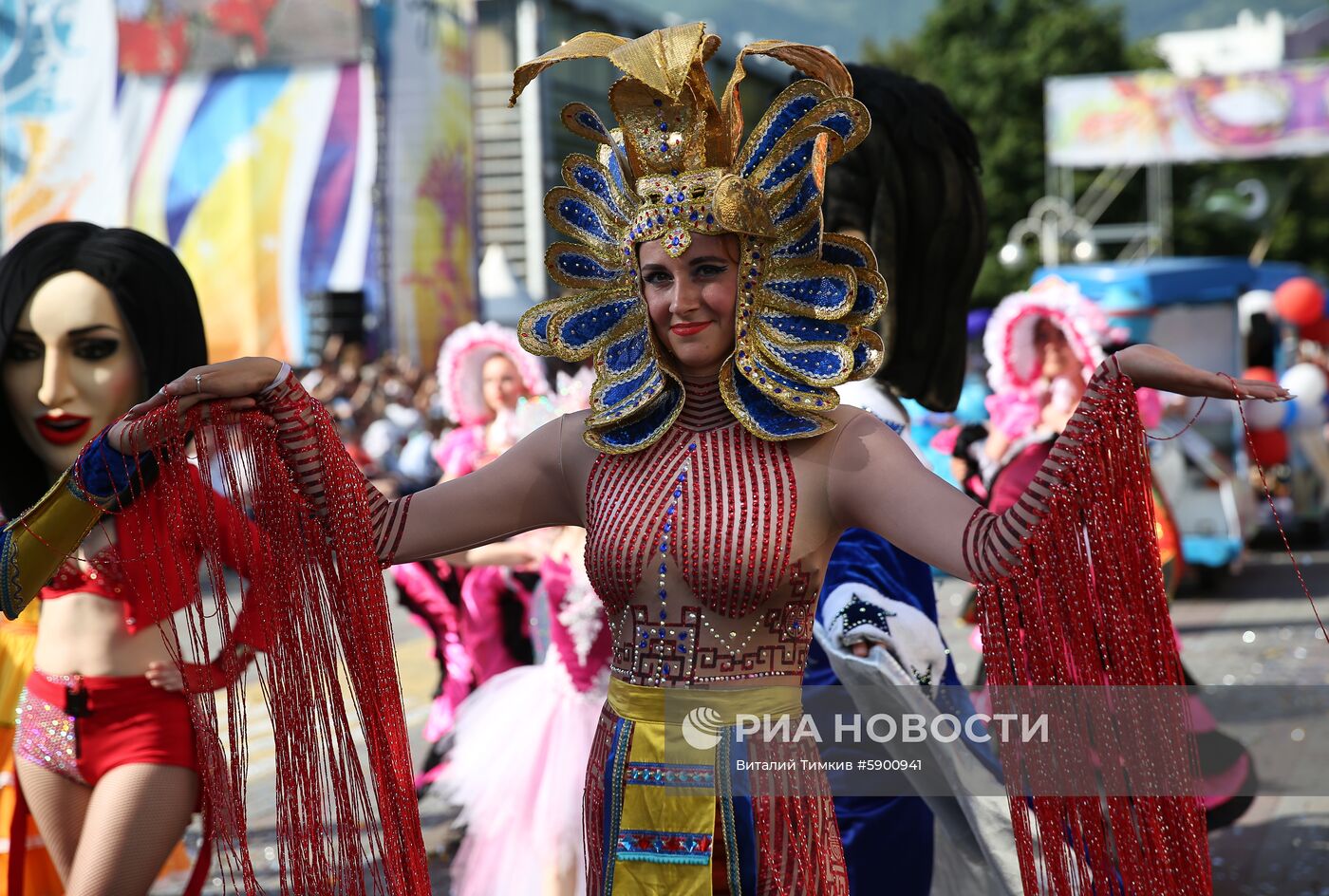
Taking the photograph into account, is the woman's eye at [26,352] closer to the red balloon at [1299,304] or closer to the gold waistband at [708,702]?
the gold waistband at [708,702]

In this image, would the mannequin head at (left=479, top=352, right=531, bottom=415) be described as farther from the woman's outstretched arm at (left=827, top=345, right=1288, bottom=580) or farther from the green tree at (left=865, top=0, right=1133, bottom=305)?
the green tree at (left=865, top=0, right=1133, bottom=305)

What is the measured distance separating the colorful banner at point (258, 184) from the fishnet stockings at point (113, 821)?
630 inches

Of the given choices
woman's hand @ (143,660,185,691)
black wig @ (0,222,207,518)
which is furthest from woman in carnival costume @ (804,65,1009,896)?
black wig @ (0,222,207,518)

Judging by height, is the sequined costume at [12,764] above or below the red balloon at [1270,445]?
above

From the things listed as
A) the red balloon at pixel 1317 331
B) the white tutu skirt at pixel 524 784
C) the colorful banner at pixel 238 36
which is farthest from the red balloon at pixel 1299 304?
the white tutu skirt at pixel 524 784

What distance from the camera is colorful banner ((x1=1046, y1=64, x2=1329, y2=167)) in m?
30.7

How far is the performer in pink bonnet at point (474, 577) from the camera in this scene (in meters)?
6.12

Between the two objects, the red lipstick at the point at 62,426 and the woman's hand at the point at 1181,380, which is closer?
the woman's hand at the point at 1181,380

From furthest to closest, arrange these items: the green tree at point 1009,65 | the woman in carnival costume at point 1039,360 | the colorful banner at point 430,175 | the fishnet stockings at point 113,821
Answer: the green tree at point 1009,65
the colorful banner at point 430,175
the woman in carnival costume at point 1039,360
the fishnet stockings at point 113,821

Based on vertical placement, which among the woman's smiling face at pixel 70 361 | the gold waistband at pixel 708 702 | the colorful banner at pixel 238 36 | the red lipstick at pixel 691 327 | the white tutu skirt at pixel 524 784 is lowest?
the white tutu skirt at pixel 524 784

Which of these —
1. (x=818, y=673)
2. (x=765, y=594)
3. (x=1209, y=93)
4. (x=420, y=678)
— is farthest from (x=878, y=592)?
(x=1209, y=93)

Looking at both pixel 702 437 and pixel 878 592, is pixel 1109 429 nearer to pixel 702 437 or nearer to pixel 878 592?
pixel 702 437

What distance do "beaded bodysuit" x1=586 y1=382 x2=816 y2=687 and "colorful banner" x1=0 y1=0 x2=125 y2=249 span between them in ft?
55.3

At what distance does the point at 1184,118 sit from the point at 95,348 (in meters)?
30.5
